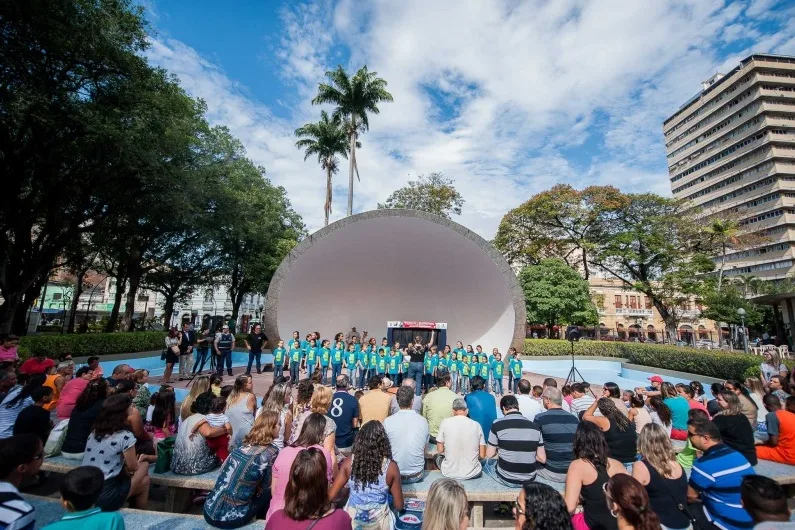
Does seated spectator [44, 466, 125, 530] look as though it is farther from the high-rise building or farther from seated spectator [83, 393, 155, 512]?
the high-rise building

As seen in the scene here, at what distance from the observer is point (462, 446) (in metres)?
4.05

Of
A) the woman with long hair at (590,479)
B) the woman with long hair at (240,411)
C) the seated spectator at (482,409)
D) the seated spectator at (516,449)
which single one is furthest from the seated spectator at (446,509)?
the seated spectator at (482,409)

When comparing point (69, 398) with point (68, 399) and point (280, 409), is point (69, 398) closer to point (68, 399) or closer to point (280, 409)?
point (68, 399)

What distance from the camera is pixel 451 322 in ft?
65.8

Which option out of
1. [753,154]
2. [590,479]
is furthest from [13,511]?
[753,154]

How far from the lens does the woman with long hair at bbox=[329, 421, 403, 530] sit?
3.01 metres

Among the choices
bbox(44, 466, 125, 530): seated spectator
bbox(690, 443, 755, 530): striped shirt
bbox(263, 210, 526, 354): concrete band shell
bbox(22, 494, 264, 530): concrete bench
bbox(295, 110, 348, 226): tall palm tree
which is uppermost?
bbox(295, 110, 348, 226): tall palm tree

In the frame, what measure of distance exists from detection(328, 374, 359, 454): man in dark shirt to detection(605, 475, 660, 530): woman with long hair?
311 cm

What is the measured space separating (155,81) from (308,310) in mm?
10822

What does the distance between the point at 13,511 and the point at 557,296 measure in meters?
29.3

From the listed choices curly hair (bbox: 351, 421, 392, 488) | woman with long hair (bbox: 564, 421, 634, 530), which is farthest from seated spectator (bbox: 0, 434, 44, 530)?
woman with long hair (bbox: 564, 421, 634, 530)

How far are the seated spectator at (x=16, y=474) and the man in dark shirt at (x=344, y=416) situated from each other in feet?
9.10

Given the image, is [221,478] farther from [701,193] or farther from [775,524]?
[701,193]

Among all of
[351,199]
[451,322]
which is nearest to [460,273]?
[451,322]
